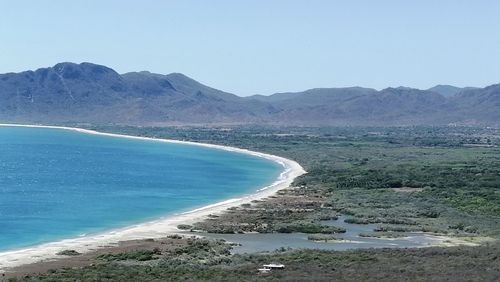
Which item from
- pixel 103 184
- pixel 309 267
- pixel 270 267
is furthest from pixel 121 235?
pixel 103 184

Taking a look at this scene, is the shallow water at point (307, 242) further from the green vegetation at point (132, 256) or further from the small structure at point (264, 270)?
the small structure at point (264, 270)

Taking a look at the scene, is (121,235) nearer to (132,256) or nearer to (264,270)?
(132,256)

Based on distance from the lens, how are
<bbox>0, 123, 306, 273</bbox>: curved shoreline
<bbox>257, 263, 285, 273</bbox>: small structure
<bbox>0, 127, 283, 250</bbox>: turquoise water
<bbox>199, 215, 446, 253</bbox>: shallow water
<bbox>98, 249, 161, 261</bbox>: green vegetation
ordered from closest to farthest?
<bbox>257, 263, 285, 273</bbox>: small structure
<bbox>98, 249, 161, 261</bbox>: green vegetation
<bbox>0, 123, 306, 273</bbox>: curved shoreline
<bbox>199, 215, 446, 253</bbox>: shallow water
<bbox>0, 127, 283, 250</bbox>: turquoise water

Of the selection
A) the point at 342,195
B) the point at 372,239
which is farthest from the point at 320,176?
the point at 372,239

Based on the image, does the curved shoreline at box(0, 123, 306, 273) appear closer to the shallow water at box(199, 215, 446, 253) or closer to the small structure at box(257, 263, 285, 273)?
the shallow water at box(199, 215, 446, 253)

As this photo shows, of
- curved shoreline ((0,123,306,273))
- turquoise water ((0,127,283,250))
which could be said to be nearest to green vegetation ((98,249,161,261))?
curved shoreline ((0,123,306,273))

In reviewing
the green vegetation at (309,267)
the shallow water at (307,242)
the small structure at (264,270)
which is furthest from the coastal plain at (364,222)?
the shallow water at (307,242)

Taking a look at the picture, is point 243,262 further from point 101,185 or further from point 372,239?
point 101,185
